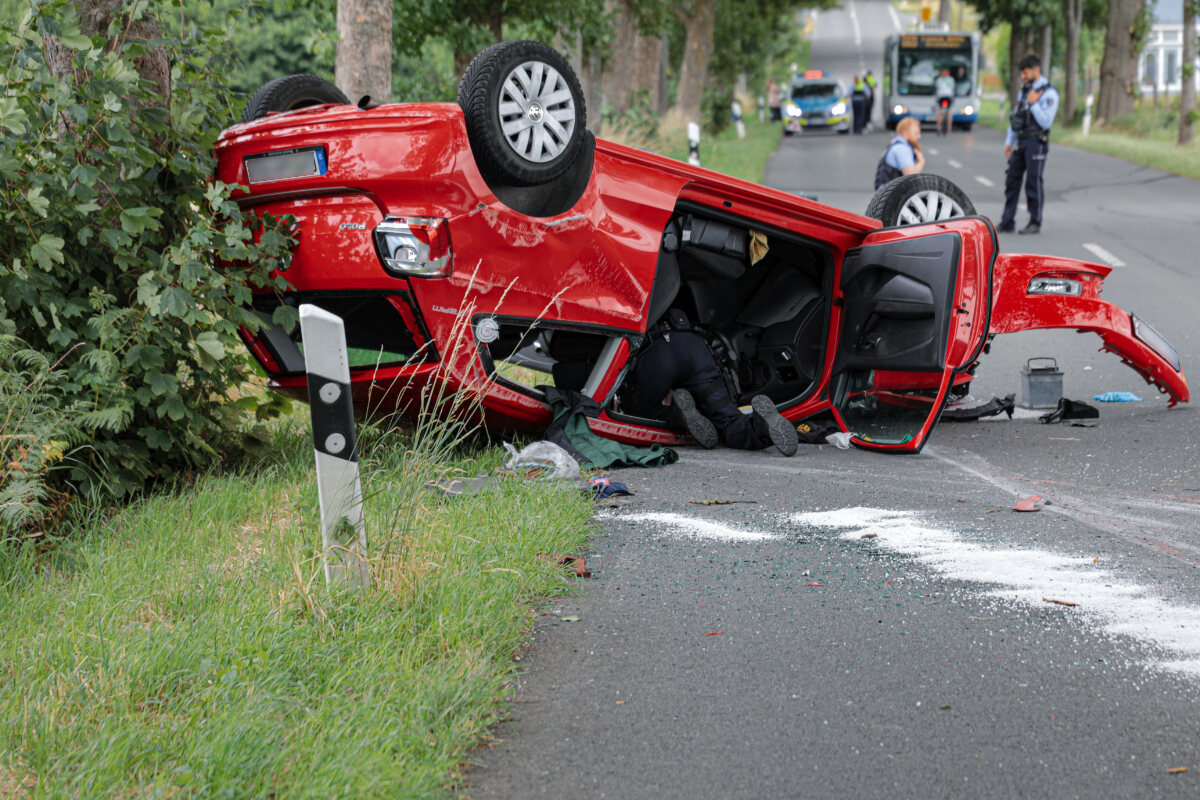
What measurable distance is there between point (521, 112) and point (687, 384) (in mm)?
1796

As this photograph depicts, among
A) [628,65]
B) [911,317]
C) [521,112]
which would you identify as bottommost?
[911,317]

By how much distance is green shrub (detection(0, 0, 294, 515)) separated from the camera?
493 centimetres

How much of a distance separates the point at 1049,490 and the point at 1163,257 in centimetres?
1020

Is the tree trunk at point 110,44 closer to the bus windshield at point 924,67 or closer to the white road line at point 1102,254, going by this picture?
the white road line at point 1102,254

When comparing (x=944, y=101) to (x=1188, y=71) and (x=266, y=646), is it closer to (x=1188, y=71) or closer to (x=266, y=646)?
(x=1188, y=71)

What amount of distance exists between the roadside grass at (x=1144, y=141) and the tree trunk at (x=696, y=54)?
10294 millimetres

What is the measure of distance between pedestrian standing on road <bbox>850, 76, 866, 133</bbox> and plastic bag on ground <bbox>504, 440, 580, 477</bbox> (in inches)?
1561

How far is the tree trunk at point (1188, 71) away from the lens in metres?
27.9

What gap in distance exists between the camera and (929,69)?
42.1 meters

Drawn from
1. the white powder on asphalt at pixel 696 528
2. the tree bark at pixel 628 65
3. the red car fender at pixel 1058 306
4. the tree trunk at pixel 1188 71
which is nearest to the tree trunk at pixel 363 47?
the red car fender at pixel 1058 306

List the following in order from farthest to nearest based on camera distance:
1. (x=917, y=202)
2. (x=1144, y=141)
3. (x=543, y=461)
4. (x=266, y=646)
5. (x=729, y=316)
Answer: (x=1144, y=141) < (x=729, y=316) < (x=917, y=202) < (x=543, y=461) < (x=266, y=646)

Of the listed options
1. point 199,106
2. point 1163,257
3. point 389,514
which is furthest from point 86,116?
point 1163,257

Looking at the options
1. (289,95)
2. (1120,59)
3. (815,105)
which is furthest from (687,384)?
(815,105)

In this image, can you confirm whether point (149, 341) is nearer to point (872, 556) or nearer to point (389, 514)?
point (389, 514)
